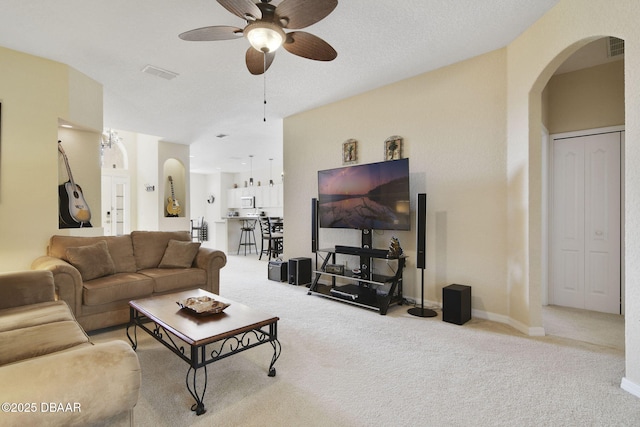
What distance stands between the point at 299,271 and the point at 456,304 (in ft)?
7.93

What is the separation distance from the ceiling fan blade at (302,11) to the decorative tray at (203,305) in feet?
6.64

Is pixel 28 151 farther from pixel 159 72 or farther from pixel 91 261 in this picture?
pixel 159 72

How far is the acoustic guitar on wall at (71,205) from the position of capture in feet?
12.8

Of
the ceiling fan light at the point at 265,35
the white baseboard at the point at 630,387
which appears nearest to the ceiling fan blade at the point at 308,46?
the ceiling fan light at the point at 265,35

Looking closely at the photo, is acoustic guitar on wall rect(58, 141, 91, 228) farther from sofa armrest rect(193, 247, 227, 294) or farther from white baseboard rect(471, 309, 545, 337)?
white baseboard rect(471, 309, 545, 337)

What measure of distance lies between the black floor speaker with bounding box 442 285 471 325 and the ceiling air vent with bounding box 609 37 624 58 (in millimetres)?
2728

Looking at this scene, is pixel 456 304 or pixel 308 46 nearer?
pixel 308 46

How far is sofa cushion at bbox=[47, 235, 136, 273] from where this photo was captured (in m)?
3.32

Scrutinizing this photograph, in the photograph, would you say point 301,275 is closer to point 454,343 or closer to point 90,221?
point 454,343

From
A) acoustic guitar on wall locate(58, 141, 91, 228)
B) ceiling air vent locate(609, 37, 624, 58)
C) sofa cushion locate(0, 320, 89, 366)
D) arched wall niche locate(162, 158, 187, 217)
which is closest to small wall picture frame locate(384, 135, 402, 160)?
ceiling air vent locate(609, 37, 624, 58)

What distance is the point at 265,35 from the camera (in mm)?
2094

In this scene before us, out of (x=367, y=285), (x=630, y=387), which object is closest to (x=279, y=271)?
(x=367, y=285)

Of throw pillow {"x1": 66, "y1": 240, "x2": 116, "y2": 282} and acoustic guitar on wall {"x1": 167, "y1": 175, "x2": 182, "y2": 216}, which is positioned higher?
acoustic guitar on wall {"x1": 167, "y1": 175, "x2": 182, "y2": 216}

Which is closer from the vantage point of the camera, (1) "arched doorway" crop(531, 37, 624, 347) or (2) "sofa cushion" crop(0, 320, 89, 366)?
(2) "sofa cushion" crop(0, 320, 89, 366)
